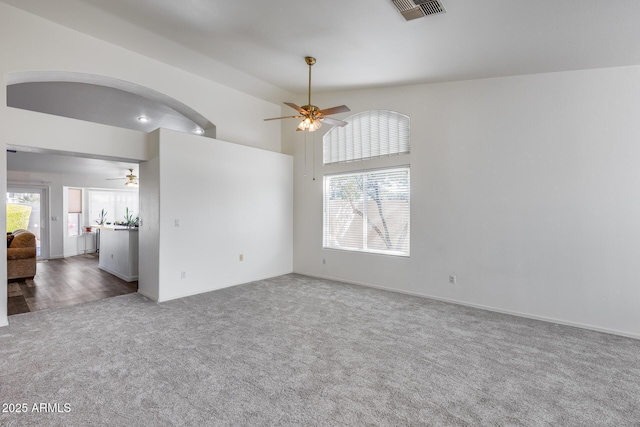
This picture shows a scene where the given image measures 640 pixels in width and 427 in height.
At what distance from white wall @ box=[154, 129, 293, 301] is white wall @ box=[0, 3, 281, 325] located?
0.41 metres

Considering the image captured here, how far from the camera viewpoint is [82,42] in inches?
154

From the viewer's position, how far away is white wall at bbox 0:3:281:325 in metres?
3.47

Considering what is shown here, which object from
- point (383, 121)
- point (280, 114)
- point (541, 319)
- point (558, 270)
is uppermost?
point (280, 114)

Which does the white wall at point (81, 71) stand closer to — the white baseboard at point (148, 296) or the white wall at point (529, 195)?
the white baseboard at point (148, 296)

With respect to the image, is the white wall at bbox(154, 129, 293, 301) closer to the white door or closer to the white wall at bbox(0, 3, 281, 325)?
the white wall at bbox(0, 3, 281, 325)

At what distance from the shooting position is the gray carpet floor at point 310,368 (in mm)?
2039

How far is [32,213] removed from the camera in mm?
8547

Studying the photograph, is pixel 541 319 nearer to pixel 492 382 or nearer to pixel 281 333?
pixel 492 382

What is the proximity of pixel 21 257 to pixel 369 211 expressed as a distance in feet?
21.9

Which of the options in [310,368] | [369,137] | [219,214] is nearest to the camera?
[310,368]

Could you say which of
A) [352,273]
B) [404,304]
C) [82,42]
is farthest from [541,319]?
[82,42]

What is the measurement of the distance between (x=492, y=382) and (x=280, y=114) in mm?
6047

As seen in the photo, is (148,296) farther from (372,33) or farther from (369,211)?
(372,33)

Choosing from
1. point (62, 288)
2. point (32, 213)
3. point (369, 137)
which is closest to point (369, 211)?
point (369, 137)
